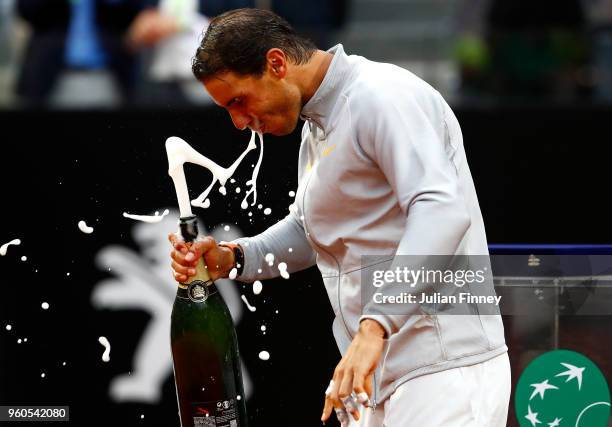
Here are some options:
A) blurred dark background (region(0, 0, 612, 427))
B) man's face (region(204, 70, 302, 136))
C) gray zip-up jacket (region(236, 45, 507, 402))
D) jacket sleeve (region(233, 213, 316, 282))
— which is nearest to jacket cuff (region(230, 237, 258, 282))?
jacket sleeve (region(233, 213, 316, 282))

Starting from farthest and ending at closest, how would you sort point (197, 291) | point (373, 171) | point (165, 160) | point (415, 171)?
point (165, 160)
point (197, 291)
point (373, 171)
point (415, 171)

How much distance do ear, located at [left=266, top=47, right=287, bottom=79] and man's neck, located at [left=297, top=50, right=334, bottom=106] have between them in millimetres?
48

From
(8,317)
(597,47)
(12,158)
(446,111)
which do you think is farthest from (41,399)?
(597,47)

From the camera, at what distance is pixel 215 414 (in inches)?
93.5

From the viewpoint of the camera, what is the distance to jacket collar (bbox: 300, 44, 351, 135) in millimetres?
2254

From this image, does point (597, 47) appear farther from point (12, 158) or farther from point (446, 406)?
point (446, 406)

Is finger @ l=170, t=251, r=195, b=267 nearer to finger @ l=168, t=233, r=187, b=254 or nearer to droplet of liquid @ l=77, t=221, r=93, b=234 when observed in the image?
finger @ l=168, t=233, r=187, b=254

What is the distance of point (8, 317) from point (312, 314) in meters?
1.10

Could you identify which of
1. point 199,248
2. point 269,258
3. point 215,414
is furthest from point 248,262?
point 215,414

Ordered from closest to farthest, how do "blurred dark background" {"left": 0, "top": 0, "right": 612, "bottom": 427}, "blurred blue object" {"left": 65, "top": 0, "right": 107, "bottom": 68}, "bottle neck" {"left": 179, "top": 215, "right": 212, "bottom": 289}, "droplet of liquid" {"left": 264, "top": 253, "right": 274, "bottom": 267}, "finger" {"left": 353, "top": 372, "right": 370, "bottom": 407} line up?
1. "finger" {"left": 353, "top": 372, "right": 370, "bottom": 407}
2. "bottle neck" {"left": 179, "top": 215, "right": 212, "bottom": 289}
3. "droplet of liquid" {"left": 264, "top": 253, "right": 274, "bottom": 267}
4. "blurred dark background" {"left": 0, "top": 0, "right": 612, "bottom": 427}
5. "blurred blue object" {"left": 65, "top": 0, "right": 107, "bottom": 68}

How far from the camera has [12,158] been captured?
4125 millimetres

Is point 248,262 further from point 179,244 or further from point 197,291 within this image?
point 179,244

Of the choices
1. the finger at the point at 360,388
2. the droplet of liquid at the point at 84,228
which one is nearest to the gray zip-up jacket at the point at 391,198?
the finger at the point at 360,388

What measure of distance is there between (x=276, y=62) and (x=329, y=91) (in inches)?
4.9
